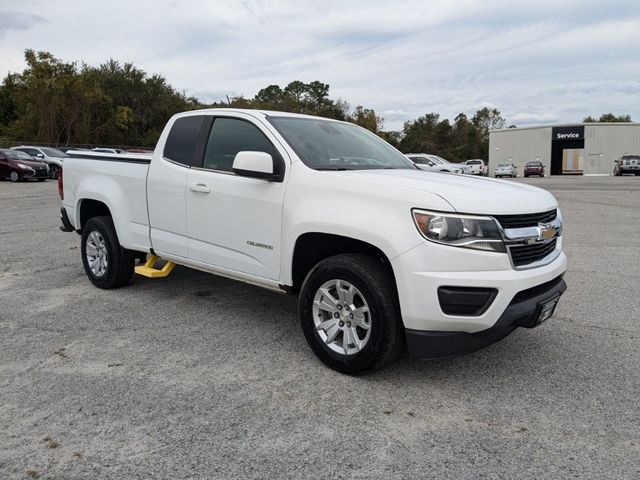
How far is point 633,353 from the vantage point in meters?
4.23

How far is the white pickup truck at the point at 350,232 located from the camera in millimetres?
3342

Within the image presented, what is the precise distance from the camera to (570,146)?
58094 mm

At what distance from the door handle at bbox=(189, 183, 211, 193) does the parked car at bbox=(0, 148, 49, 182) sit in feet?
79.4

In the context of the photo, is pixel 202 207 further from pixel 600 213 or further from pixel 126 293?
pixel 600 213

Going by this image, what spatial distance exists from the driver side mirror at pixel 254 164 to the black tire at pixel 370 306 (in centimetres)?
80

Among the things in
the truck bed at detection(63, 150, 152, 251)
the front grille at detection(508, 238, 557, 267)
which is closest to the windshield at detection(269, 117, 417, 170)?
the front grille at detection(508, 238, 557, 267)

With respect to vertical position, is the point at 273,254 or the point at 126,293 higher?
the point at 273,254

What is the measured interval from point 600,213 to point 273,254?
12.0 meters

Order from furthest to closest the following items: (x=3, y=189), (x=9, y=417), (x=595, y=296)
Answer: (x=3, y=189) < (x=595, y=296) < (x=9, y=417)

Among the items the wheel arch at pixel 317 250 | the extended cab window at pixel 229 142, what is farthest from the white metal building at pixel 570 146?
the wheel arch at pixel 317 250

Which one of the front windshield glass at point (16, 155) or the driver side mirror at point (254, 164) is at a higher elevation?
the front windshield glass at point (16, 155)

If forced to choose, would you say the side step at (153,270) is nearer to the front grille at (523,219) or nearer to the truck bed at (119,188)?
the truck bed at (119,188)

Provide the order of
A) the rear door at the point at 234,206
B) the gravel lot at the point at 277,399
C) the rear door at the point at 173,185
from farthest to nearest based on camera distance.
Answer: the rear door at the point at 173,185 < the rear door at the point at 234,206 < the gravel lot at the point at 277,399

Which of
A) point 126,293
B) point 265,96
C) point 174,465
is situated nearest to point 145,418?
point 174,465
